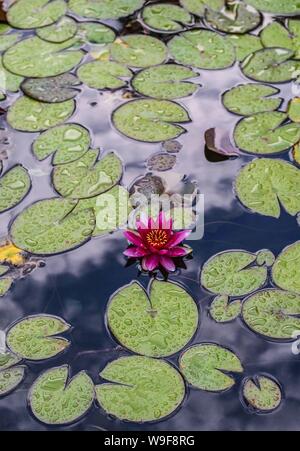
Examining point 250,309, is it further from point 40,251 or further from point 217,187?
point 40,251

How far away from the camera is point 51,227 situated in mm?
2281

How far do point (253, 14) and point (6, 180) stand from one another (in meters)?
1.61

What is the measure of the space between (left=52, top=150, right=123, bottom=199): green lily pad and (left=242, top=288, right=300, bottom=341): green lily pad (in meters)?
0.75

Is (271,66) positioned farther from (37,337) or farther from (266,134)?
(37,337)

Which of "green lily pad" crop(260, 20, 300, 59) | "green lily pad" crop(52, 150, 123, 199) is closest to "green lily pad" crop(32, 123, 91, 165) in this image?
"green lily pad" crop(52, 150, 123, 199)

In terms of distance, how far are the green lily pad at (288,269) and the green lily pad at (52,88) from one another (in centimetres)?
126

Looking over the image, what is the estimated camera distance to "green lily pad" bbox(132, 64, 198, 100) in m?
2.79

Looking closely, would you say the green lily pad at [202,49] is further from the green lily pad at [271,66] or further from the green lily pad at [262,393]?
the green lily pad at [262,393]

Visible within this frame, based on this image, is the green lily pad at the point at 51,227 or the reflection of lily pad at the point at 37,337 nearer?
the reflection of lily pad at the point at 37,337

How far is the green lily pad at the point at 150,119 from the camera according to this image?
8.54 ft

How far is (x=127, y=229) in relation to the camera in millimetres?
2281

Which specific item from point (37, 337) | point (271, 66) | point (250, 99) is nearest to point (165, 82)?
point (250, 99)

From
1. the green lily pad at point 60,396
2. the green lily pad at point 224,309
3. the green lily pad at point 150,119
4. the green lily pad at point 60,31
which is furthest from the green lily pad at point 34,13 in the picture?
the green lily pad at point 60,396

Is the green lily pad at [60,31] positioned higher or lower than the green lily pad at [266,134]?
higher
